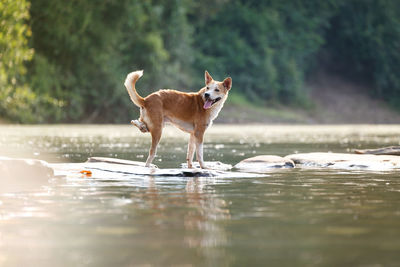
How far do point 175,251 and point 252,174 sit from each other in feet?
22.5

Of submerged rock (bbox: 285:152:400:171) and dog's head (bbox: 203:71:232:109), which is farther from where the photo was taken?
Answer: submerged rock (bbox: 285:152:400:171)

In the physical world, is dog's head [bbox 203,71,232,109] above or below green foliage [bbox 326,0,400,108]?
below

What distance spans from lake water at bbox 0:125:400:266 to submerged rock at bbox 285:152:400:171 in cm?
274

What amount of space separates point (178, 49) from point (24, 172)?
43571mm

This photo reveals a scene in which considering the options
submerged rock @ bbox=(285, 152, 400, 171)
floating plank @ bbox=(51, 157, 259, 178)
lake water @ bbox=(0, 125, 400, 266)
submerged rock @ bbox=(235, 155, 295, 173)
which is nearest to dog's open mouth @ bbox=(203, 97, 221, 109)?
floating plank @ bbox=(51, 157, 259, 178)

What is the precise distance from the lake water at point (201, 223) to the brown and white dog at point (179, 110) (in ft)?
5.65

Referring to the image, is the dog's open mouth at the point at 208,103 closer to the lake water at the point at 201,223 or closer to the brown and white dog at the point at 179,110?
the brown and white dog at the point at 179,110

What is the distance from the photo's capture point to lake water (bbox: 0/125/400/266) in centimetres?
561

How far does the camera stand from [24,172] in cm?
1128

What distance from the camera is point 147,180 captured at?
1138cm

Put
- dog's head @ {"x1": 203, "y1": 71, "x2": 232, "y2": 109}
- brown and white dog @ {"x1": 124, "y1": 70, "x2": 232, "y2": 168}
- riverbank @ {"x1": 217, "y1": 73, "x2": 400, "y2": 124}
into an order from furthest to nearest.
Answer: riverbank @ {"x1": 217, "y1": 73, "x2": 400, "y2": 124}
dog's head @ {"x1": 203, "y1": 71, "x2": 232, "y2": 109}
brown and white dog @ {"x1": 124, "y1": 70, "x2": 232, "y2": 168}

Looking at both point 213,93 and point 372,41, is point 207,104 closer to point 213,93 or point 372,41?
point 213,93

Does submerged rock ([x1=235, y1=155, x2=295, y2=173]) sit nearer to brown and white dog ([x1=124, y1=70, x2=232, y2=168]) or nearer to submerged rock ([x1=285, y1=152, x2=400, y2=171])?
submerged rock ([x1=285, y1=152, x2=400, y2=171])

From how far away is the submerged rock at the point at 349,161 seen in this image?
1423cm
